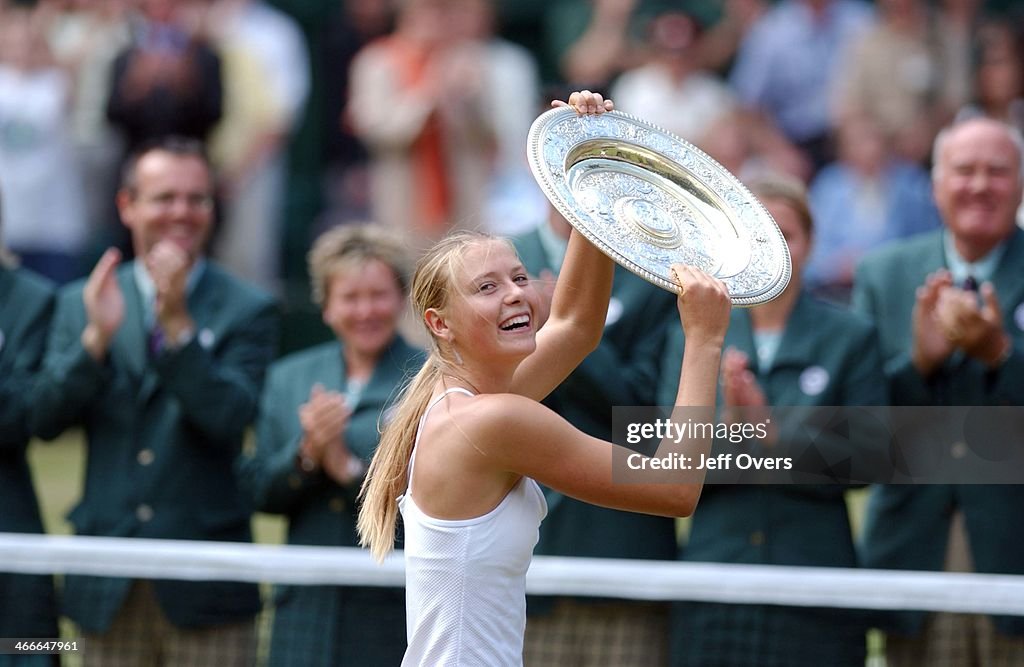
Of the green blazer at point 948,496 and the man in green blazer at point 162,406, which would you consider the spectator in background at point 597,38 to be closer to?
the man in green blazer at point 162,406

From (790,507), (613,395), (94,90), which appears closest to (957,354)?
(790,507)

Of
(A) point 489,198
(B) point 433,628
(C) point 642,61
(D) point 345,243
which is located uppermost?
(C) point 642,61

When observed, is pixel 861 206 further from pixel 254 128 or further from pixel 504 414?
pixel 504 414

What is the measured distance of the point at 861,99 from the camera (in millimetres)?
10242

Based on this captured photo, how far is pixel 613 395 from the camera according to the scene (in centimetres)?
573

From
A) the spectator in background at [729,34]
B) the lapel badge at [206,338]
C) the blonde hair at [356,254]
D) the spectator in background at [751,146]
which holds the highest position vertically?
the spectator in background at [729,34]

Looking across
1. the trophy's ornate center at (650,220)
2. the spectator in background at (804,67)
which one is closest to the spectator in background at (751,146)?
the spectator in background at (804,67)

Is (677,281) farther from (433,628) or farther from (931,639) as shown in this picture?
(931,639)

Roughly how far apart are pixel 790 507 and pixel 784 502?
3cm

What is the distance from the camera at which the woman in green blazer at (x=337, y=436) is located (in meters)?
5.59

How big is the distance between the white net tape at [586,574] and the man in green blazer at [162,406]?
0.68 ft

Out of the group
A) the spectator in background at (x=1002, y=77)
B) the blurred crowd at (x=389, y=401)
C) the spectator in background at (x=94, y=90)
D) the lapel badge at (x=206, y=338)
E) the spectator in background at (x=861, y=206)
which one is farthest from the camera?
the spectator in background at (x=94, y=90)

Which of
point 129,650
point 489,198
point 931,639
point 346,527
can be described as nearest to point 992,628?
point 931,639

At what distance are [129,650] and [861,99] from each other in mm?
6394
